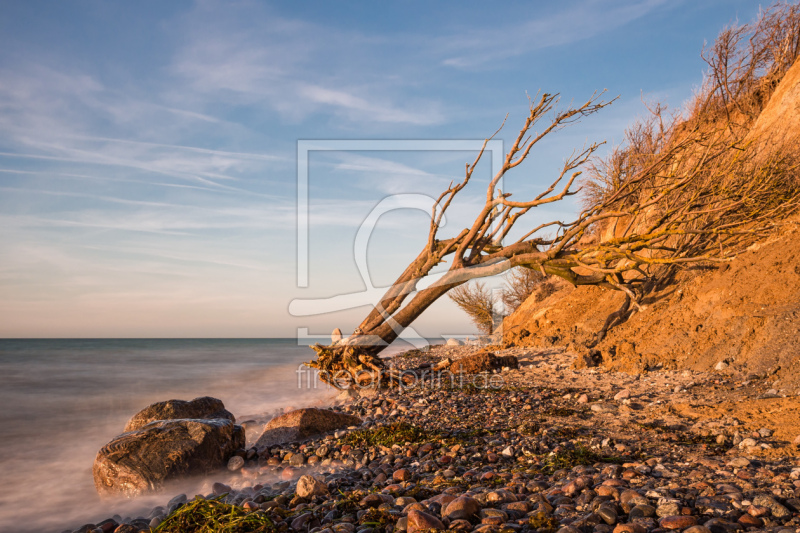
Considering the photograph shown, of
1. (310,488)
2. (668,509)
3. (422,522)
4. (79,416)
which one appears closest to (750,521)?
(668,509)

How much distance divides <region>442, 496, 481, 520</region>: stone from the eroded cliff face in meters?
5.47

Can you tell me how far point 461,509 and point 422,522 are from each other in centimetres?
28

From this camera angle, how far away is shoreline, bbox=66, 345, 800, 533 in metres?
2.78

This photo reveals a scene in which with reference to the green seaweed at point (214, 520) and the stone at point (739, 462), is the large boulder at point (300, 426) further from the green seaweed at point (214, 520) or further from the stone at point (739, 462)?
the stone at point (739, 462)

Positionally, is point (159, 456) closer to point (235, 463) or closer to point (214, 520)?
point (235, 463)

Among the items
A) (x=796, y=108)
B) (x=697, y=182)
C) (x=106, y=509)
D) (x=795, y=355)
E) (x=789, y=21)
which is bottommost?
(x=106, y=509)

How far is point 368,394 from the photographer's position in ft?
29.7

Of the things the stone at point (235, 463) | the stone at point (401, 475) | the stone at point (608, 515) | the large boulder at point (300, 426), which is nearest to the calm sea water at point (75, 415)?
the stone at point (235, 463)

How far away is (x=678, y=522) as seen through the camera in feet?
8.39

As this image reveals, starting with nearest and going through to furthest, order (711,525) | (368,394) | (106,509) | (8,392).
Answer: (711,525) → (106,509) → (368,394) → (8,392)

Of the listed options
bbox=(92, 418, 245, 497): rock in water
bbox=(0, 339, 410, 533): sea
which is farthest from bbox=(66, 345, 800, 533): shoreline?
bbox=(0, 339, 410, 533): sea

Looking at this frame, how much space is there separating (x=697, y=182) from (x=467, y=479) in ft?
31.8

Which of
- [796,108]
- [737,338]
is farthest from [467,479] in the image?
[796,108]

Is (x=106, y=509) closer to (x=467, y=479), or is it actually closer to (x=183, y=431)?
(x=183, y=431)
